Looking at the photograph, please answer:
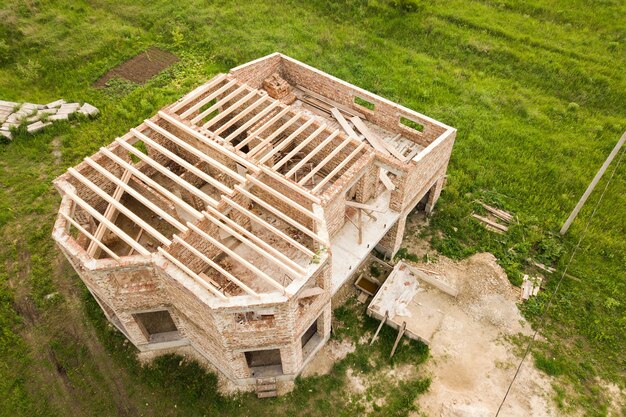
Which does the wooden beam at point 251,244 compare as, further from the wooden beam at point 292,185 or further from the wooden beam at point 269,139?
the wooden beam at point 269,139

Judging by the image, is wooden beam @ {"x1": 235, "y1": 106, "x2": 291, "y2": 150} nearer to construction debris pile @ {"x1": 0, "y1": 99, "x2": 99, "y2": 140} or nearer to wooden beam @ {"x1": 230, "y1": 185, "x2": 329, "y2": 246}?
wooden beam @ {"x1": 230, "y1": 185, "x2": 329, "y2": 246}

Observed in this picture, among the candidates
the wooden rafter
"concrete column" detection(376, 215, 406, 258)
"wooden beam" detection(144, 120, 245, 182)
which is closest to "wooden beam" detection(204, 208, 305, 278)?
the wooden rafter

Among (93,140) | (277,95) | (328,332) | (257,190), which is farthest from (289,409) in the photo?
(93,140)

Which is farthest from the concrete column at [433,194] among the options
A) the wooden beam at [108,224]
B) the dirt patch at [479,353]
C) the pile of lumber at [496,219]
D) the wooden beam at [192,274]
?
the wooden beam at [108,224]

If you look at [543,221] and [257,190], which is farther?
[543,221]

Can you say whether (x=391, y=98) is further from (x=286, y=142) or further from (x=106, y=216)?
(x=106, y=216)

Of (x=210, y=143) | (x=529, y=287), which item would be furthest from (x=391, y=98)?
(x=210, y=143)

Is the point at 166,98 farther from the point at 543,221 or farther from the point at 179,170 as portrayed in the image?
the point at 543,221
